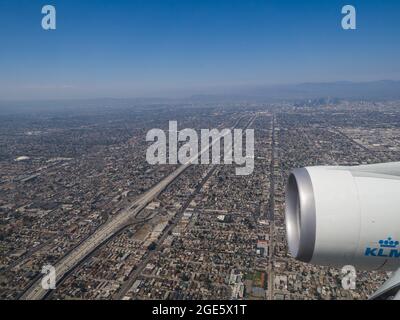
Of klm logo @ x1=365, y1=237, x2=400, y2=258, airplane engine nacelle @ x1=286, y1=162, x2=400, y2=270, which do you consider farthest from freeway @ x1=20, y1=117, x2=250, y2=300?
klm logo @ x1=365, y1=237, x2=400, y2=258

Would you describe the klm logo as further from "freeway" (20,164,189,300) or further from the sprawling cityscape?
"freeway" (20,164,189,300)

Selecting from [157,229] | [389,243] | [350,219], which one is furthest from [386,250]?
[157,229]

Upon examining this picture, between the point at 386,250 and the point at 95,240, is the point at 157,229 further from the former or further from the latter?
the point at 386,250

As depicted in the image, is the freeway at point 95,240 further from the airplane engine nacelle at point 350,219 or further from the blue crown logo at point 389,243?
the blue crown logo at point 389,243

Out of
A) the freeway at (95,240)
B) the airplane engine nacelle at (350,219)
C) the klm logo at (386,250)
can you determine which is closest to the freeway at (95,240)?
the freeway at (95,240)
